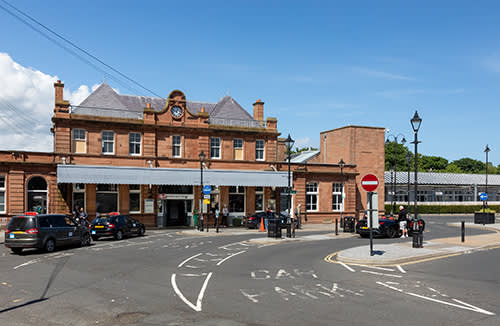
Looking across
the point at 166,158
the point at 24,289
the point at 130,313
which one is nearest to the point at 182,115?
the point at 166,158

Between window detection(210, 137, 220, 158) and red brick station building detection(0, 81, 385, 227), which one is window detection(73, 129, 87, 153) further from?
window detection(210, 137, 220, 158)

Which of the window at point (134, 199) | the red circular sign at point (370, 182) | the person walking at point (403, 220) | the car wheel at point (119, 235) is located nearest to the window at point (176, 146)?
the window at point (134, 199)

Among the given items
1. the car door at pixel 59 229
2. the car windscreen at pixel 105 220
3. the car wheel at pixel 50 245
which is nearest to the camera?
the car wheel at pixel 50 245

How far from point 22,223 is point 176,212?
63.3ft

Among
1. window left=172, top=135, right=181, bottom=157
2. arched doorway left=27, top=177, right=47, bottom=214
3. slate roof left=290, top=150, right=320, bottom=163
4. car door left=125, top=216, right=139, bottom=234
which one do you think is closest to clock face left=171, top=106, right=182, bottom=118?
window left=172, top=135, right=181, bottom=157

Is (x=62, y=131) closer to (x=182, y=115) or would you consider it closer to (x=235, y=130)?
(x=182, y=115)

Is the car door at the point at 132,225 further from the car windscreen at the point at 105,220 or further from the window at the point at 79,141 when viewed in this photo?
the window at the point at 79,141

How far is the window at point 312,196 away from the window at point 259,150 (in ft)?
17.4

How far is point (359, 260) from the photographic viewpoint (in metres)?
17.8

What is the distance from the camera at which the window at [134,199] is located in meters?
37.6

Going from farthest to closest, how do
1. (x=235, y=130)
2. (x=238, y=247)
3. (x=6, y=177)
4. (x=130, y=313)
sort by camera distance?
(x=235, y=130), (x=6, y=177), (x=238, y=247), (x=130, y=313)

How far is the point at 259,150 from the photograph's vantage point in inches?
1678

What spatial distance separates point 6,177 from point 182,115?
45.8ft

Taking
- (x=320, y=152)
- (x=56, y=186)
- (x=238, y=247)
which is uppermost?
(x=320, y=152)
